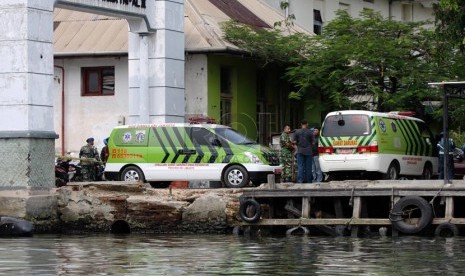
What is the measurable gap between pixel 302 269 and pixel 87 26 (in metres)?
27.0

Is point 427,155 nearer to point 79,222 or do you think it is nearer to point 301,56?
point 301,56

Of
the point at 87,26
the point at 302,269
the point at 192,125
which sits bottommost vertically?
the point at 302,269

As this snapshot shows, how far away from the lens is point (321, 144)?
3922cm

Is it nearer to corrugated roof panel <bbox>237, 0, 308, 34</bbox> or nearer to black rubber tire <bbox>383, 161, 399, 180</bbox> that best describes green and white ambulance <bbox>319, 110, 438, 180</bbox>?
black rubber tire <bbox>383, 161, 399, 180</bbox>

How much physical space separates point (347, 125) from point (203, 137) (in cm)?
410

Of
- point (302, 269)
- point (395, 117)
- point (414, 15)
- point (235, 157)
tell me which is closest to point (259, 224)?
point (235, 157)

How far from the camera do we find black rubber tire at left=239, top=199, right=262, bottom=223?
Answer: 1350 inches

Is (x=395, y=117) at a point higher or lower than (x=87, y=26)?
lower

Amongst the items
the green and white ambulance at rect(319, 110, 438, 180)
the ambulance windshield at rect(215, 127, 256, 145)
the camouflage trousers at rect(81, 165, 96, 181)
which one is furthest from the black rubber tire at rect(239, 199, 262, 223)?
the camouflage trousers at rect(81, 165, 96, 181)

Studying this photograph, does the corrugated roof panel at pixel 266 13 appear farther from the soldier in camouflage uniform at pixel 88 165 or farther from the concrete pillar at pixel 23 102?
the concrete pillar at pixel 23 102

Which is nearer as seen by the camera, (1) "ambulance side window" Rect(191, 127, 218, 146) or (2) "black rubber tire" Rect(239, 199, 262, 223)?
(2) "black rubber tire" Rect(239, 199, 262, 223)

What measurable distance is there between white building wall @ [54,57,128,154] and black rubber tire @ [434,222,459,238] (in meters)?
18.6

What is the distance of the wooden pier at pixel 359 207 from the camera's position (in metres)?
32.4

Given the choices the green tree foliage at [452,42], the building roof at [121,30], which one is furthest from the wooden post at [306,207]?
the building roof at [121,30]
